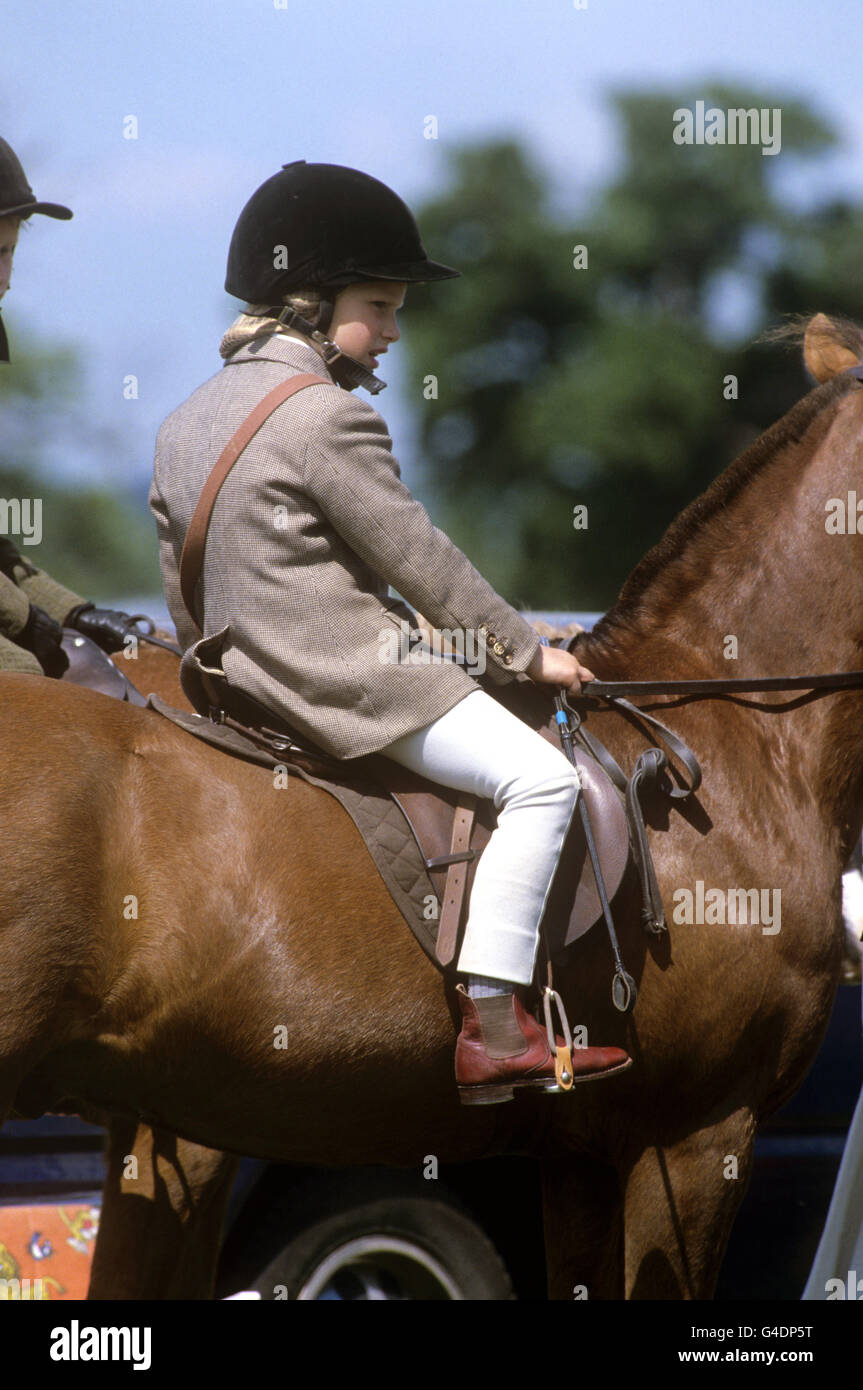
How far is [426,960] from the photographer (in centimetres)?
333

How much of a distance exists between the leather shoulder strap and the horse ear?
1449 mm

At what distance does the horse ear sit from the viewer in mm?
4008

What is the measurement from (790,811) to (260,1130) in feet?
4.95

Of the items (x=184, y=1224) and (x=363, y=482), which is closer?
(x=363, y=482)

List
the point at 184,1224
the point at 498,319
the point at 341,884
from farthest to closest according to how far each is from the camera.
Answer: the point at 498,319, the point at 184,1224, the point at 341,884

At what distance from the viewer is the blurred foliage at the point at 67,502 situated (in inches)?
1180

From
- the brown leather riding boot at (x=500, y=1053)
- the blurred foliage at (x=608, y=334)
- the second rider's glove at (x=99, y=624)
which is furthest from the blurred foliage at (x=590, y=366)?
the brown leather riding boot at (x=500, y=1053)

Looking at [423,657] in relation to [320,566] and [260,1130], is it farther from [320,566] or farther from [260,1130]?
[260,1130]

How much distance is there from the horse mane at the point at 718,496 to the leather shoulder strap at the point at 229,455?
1039 millimetres

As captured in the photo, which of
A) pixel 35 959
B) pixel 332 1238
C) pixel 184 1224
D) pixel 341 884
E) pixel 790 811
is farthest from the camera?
pixel 332 1238
